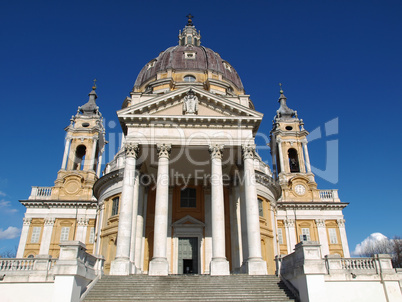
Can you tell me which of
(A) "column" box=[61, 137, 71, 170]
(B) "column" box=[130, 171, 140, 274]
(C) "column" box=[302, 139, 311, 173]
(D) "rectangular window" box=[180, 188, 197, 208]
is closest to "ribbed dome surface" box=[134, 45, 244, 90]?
(C) "column" box=[302, 139, 311, 173]

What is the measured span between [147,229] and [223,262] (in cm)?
856

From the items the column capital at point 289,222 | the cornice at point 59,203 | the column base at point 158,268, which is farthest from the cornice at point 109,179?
the column capital at point 289,222

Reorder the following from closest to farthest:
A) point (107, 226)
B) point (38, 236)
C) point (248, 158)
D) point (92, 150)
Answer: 1. point (248, 158)
2. point (107, 226)
3. point (38, 236)
4. point (92, 150)

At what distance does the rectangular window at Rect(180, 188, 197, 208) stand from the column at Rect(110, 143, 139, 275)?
259 inches

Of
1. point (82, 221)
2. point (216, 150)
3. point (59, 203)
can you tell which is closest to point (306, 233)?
point (216, 150)

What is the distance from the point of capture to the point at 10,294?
45.5 feet

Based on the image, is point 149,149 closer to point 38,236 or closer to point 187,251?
A: point 187,251

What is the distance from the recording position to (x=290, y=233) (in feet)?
113

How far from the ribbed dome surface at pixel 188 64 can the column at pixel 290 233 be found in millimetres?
15655

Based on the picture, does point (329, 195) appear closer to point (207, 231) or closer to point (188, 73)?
point (207, 231)

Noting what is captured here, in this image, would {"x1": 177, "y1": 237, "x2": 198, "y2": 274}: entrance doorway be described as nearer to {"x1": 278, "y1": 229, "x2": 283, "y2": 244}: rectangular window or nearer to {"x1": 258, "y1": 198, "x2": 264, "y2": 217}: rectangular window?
{"x1": 258, "y1": 198, "x2": 264, "y2": 217}: rectangular window

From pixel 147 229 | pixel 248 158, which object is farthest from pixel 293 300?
pixel 147 229

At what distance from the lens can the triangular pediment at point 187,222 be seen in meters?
24.5

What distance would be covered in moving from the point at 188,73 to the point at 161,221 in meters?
20.3
